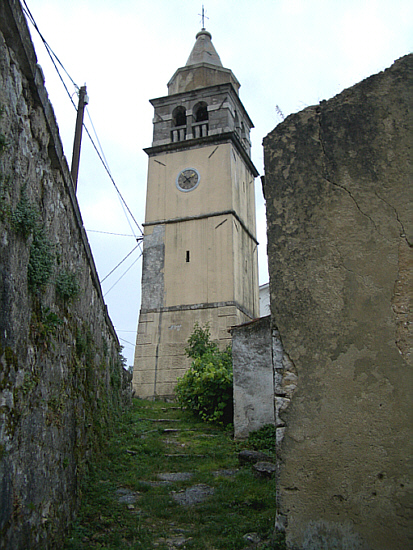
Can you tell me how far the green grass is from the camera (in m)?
4.66

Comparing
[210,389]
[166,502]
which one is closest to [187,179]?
[210,389]

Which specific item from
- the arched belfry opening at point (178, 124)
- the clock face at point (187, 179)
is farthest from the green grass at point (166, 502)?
the arched belfry opening at point (178, 124)

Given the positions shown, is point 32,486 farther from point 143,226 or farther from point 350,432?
point 143,226

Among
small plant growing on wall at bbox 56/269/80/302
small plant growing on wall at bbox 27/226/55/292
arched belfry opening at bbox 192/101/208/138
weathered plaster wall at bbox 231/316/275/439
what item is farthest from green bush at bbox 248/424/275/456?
arched belfry opening at bbox 192/101/208/138

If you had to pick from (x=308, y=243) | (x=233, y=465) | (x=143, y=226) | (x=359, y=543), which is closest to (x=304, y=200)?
(x=308, y=243)

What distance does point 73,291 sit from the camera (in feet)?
17.9

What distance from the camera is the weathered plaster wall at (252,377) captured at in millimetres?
9609

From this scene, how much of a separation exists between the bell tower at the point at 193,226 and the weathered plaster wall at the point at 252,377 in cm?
759

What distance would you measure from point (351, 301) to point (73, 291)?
9.54 ft

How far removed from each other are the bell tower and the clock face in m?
0.04

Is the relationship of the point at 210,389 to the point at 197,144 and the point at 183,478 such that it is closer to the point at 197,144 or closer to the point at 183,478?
the point at 183,478

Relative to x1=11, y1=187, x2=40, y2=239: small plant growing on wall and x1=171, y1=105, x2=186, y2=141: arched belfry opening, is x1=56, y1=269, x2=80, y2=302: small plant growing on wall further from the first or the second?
x1=171, y1=105, x2=186, y2=141: arched belfry opening

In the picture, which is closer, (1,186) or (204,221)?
(1,186)

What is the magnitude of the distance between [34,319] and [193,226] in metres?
15.8
